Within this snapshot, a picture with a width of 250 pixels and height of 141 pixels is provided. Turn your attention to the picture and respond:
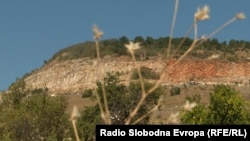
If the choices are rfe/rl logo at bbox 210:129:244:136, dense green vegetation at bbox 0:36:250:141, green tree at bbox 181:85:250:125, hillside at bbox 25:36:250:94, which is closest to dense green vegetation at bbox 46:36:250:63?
hillside at bbox 25:36:250:94

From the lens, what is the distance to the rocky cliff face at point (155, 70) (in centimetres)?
8931

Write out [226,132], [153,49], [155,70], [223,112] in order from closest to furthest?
1. [226,132]
2. [223,112]
3. [155,70]
4. [153,49]

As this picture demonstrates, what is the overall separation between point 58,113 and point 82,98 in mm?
38024

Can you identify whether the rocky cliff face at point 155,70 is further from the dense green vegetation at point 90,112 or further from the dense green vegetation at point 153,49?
the dense green vegetation at point 90,112

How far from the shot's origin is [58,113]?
135ft

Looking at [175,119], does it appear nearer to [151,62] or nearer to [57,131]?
[57,131]

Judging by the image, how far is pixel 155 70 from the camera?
88938mm

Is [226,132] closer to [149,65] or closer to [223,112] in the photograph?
[223,112]

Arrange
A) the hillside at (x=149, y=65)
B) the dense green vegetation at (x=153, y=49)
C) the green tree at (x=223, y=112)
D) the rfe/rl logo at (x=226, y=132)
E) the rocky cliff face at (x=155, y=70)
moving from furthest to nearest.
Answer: the dense green vegetation at (x=153, y=49), the hillside at (x=149, y=65), the rocky cliff face at (x=155, y=70), the green tree at (x=223, y=112), the rfe/rl logo at (x=226, y=132)

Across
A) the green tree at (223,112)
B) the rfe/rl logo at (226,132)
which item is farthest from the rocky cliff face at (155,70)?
the rfe/rl logo at (226,132)

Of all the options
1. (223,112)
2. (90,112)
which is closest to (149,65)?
(90,112)

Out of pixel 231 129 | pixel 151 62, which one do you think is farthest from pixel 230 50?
pixel 231 129

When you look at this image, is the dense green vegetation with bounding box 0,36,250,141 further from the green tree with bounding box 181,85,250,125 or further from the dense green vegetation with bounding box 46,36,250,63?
the dense green vegetation with bounding box 46,36,250,63

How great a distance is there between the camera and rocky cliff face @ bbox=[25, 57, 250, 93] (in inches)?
3516
